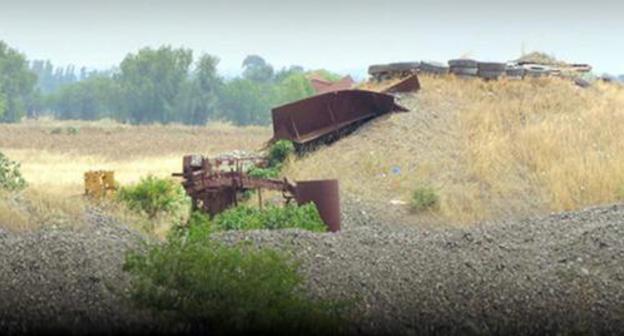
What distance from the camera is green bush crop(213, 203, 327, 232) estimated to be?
13672 millimetres

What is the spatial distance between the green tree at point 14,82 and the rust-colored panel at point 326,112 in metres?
49.3

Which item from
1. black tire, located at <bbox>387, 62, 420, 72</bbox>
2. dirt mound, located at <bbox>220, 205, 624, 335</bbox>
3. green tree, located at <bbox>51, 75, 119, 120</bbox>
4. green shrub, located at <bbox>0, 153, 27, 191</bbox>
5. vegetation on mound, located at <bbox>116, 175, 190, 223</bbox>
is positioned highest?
black tire, located at <bbox>387, 62, 420, 72</bbox>

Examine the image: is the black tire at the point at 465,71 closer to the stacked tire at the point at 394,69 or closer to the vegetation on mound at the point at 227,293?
the stacked tire at the point at 394,69

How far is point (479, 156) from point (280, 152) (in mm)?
4216

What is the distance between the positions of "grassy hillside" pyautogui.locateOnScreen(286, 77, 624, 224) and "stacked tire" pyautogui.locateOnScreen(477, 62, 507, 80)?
1.76 ft

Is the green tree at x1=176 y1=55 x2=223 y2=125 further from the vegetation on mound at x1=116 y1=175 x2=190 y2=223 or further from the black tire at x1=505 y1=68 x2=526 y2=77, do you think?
the vegetation on mound at x1=116 y1=175 x2=190 y2=223

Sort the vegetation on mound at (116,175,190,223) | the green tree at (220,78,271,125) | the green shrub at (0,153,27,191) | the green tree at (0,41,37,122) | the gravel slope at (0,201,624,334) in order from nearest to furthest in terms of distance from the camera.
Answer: the gravel slope at (0,201,624,334) → the vegetation on mound at (116,175,190,223) → the green shrub at (0,153,27,191) → the green tree at (0,41,37,122) → the green tree at (220,78,271,125)

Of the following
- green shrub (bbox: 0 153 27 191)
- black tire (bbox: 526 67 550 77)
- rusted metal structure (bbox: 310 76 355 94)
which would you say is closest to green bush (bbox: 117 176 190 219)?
green shrub (bbox: 0 153 27 191)

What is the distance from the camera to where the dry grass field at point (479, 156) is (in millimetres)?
18062

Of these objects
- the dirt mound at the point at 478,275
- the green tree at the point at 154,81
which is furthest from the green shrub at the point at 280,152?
the green tree at the point at 154,81

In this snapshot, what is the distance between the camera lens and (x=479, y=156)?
2117 centimetres

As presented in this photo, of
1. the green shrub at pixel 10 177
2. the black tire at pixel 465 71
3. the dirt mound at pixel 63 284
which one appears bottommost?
the green shrub at pixel 10 177

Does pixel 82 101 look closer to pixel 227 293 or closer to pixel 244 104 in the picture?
A: pixel 244 104

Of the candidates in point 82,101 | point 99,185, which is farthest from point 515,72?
point 82,101
